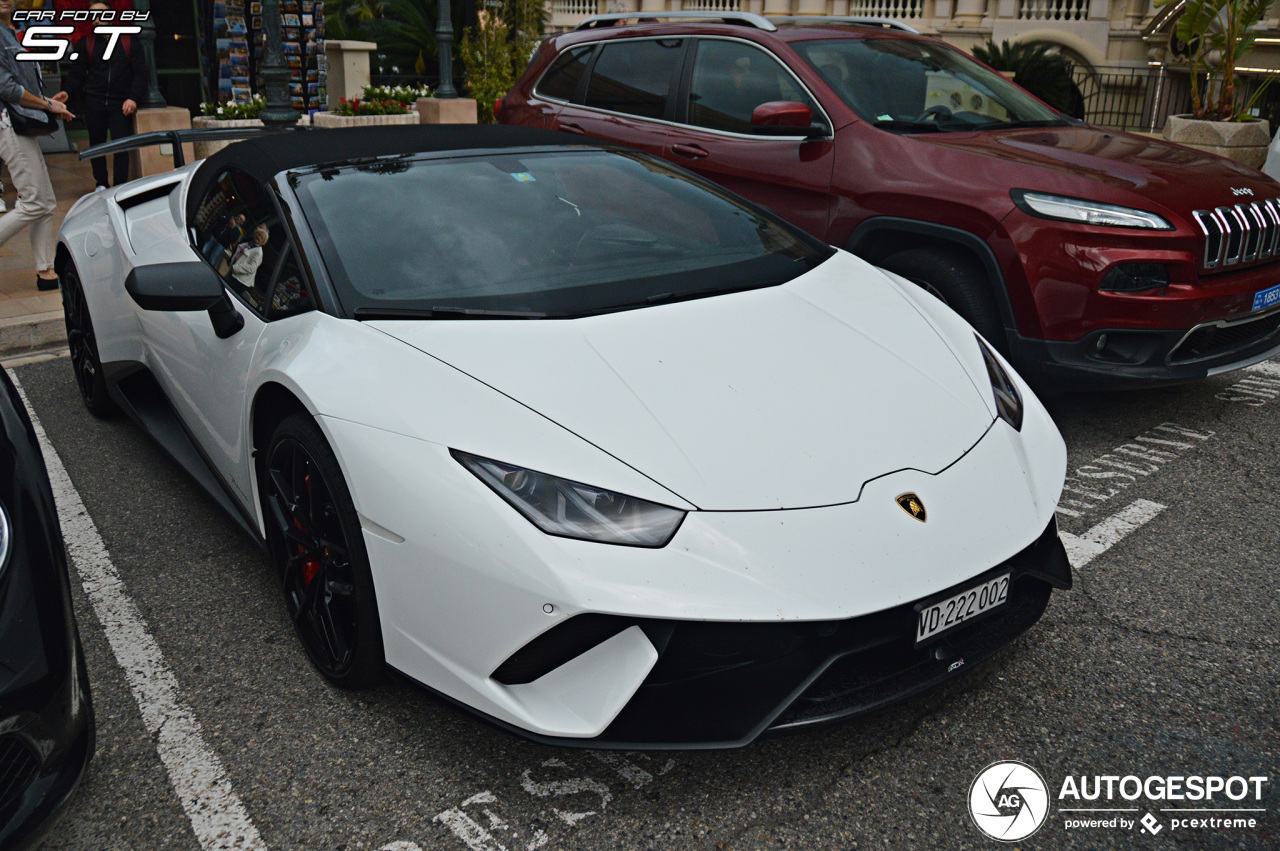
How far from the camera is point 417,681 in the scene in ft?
7.55

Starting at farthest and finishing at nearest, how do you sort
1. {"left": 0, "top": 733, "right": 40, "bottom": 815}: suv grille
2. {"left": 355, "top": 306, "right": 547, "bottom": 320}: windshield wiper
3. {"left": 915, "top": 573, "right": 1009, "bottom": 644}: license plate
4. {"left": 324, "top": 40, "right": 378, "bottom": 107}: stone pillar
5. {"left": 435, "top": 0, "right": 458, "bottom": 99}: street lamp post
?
{"left": 324, "top": 40, "right": 378, "bottom": 107}: stone pillar < {"left": 435, "top": 0, "right": 458, "bottom": 99}: street lamp post < {"left": 355, "top": 306, "right": 547, "bottom": 320}: windshield wiper < {"left": 915, "top": 573, "right": 1009, "bottom": 644}: license plate < {"left": 0, "top": 733, "right": 40, "bottom": 815}: suv grille

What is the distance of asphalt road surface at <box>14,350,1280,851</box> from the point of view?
219 cm

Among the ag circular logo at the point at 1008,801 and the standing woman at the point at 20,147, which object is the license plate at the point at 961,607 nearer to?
the ag circular logo at the point at 1008,801

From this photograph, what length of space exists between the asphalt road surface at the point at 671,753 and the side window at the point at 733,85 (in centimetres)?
280

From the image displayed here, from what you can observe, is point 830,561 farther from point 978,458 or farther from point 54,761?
point 54,761

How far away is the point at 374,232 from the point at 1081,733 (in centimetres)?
224

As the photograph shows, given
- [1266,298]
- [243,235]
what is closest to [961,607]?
[243,235]

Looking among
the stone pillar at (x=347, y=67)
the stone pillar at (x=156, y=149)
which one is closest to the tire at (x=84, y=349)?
the stone pillar at (x=156, y=149)

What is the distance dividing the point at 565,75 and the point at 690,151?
1.37 metres

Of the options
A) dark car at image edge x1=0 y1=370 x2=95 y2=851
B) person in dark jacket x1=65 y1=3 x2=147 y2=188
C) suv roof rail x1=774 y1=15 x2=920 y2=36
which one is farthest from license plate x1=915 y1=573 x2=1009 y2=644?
person in dark jacket x1=65 y1=3 x2=147 y2=188

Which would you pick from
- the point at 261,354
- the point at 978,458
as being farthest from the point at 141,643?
the point at 978,458

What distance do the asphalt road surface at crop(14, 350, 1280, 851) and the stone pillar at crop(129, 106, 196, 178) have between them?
823cm

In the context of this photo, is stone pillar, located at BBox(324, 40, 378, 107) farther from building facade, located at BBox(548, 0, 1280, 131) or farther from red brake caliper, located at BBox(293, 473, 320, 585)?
red brake caliper, located at BBox(293, 473, 320, 585)

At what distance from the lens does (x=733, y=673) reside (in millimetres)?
2059
